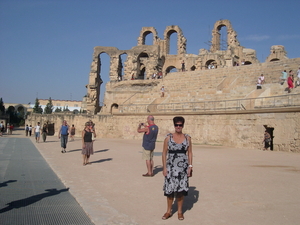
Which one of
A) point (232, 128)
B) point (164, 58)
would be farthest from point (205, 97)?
point (164, 58)

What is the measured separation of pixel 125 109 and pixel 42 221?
19456mm

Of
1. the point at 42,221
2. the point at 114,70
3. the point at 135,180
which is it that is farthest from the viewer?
the point at 114,70

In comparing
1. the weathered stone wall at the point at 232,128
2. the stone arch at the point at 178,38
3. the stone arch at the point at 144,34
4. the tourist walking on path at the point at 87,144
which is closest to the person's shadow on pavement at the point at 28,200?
the tourist walking on path at the point at 87,144

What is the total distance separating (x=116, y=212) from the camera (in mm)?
4656

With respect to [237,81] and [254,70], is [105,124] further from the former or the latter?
[254,70]

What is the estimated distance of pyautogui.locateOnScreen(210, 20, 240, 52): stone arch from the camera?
38.3m

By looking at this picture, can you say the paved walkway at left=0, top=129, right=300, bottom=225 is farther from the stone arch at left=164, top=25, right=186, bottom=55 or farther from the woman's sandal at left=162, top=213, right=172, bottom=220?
the stone arch at left=164, top=25, right=186, bottom=55

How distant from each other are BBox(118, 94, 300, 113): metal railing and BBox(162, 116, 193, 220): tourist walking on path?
1109 cm

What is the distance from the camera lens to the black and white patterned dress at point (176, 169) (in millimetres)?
4555

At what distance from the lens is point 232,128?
16531 millimetres

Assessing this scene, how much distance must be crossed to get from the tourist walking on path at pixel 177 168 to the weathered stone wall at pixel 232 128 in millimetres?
10571

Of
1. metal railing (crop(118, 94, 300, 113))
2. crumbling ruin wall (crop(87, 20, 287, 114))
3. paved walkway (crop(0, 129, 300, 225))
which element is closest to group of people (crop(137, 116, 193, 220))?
paved walkway (crop(0, 129, 300, 225))

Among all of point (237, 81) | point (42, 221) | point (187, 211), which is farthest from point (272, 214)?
point (237, 81)

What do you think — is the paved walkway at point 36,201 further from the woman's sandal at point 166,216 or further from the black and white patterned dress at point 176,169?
the black and white patterned dress at point 176,169
